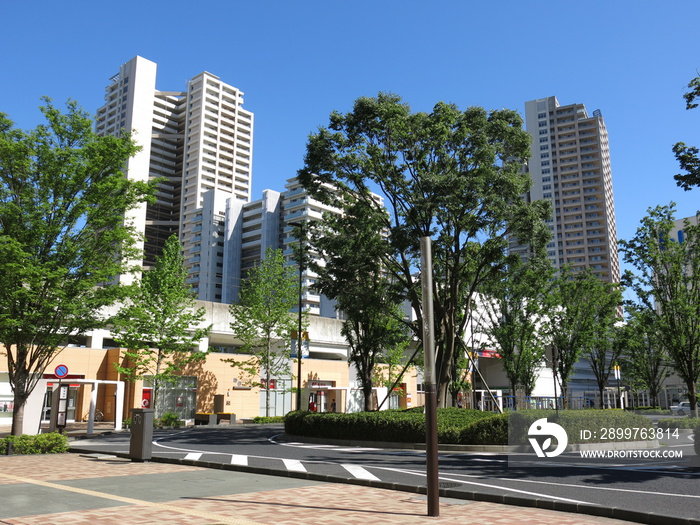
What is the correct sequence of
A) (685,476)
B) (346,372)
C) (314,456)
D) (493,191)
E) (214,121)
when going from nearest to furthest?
1. (685,476)
2. (314,456)
3. (493,191)
4. (346,372)
5. (214,121)

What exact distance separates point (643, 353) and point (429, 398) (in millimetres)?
56648

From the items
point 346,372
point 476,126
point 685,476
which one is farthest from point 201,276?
point 685,476

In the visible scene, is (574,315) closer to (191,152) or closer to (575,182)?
(191,152)

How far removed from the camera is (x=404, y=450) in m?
19.8

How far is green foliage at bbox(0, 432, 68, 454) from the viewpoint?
17594mm

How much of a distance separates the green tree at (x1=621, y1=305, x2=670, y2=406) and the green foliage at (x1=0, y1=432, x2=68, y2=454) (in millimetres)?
27687

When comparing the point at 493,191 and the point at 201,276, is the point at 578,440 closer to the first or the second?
the point at 493,191

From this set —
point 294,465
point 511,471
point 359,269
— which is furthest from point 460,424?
point 359,269

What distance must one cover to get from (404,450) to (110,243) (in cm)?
1189

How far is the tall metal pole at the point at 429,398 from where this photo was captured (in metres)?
8.17

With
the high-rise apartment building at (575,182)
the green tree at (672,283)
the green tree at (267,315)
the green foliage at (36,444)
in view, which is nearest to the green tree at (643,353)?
the green tree at (672,283)

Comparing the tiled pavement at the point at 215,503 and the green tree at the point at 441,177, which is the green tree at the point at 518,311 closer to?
the green tree at the point at 441,177

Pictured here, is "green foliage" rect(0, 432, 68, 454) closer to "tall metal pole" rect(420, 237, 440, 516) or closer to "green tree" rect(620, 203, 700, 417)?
"tall metal pole" rect(420, 237, 440, 516)

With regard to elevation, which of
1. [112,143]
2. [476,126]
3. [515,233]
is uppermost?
[476,126]
